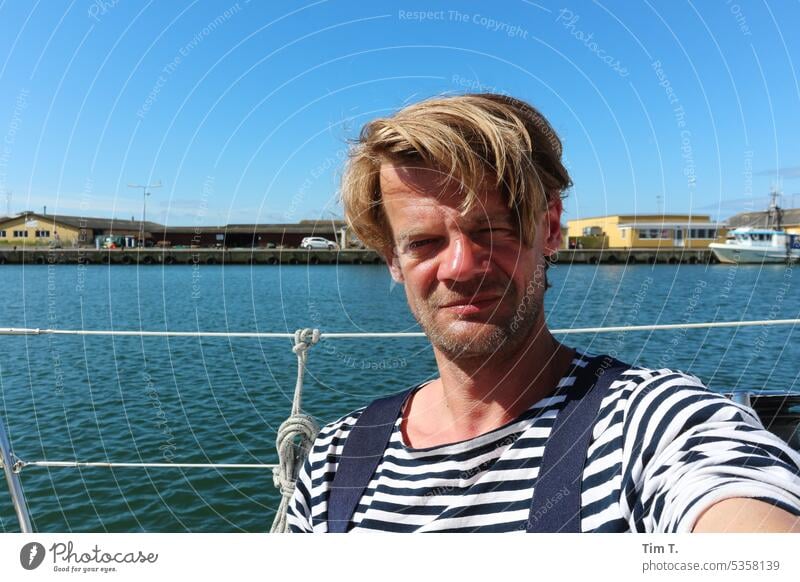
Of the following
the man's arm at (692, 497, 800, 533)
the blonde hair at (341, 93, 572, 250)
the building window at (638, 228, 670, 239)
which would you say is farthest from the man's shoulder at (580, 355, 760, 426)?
the building window at (638, 228, 670, 239)

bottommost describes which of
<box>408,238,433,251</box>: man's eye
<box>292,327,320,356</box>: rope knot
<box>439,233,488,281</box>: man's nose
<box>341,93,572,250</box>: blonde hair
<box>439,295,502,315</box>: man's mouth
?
<box>292,327,320,356</box>: rope knot

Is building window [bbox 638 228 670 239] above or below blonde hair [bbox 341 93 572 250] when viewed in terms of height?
above

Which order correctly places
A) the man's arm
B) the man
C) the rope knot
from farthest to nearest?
the rope knot
the man
the man's arm

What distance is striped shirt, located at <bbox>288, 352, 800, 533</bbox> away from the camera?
872mm

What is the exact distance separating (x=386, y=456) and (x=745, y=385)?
29.3ft

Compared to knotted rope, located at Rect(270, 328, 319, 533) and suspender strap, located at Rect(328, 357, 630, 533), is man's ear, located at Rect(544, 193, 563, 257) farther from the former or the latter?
knotted rope, located at Rect(270, 328, 319, 533)

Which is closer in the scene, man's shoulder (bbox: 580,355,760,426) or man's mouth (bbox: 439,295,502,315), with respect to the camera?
man's shoulder (bbox: 580,355,760,426)

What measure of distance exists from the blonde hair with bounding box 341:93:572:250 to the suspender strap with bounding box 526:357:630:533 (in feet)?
1.17

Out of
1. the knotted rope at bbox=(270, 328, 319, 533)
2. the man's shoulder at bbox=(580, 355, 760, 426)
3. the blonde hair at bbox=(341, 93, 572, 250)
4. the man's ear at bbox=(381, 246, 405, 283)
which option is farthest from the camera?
the knotted rope at bbox=(270, 328, 319, 533)

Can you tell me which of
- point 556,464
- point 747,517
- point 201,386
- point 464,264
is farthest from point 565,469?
point 201,386

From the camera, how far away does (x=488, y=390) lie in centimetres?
133

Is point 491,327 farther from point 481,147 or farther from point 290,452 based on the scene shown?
point 290,452

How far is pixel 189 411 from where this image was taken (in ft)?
29.2
